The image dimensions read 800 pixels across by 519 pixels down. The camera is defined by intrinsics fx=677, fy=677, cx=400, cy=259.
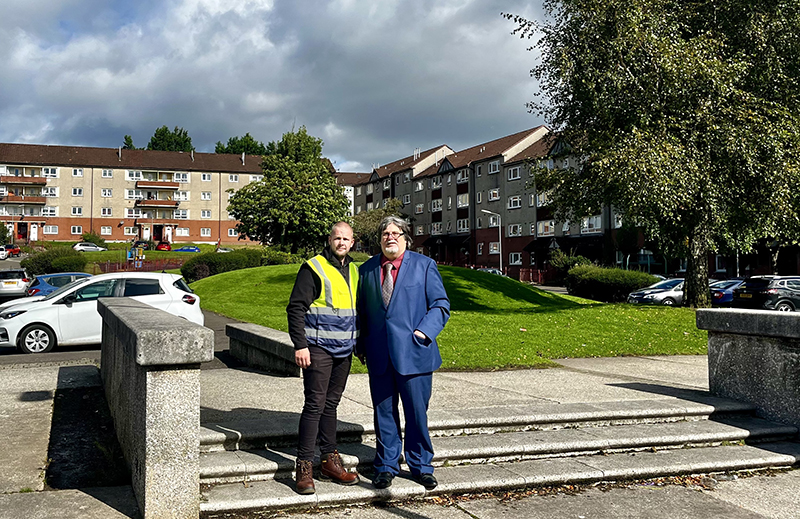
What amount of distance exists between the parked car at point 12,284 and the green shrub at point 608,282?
27.3m

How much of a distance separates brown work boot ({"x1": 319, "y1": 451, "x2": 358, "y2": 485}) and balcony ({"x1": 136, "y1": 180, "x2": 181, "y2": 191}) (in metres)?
92.0

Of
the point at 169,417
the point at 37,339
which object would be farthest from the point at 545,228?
the point at 169,417

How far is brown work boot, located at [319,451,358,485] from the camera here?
16.2 ft

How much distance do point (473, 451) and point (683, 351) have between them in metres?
9.08

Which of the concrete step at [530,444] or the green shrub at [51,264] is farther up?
the green shrub at [51,264]

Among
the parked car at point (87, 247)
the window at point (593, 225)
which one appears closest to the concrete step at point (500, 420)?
the window at point (593, 225)

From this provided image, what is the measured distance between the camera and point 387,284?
200 inches

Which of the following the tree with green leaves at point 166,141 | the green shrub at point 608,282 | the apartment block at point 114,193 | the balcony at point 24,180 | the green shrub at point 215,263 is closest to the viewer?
the green shrub at point 608,282

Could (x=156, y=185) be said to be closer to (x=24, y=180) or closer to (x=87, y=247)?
(x=24, y=180)

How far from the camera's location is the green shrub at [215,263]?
1548 inches

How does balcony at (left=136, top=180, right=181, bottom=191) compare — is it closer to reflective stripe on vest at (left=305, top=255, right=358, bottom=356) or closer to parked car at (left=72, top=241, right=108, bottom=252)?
parked car at (left=72, top=241, right=108, bottom=252)

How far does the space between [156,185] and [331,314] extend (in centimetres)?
9238

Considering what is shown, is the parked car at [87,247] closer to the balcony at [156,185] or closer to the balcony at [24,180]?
the balcony at [156,185]

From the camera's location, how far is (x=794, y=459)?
234 inches
